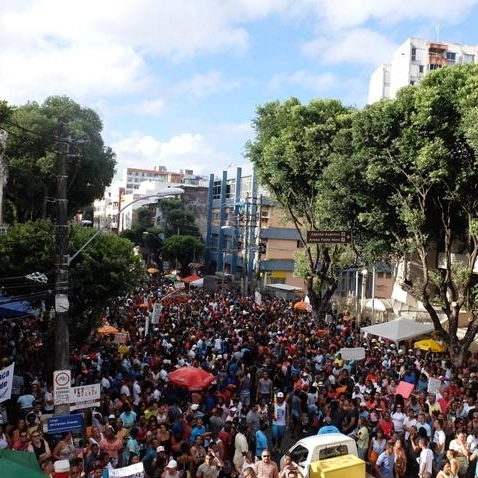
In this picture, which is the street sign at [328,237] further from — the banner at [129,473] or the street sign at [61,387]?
the banner at [129,473]

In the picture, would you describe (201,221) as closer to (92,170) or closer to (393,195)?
(92,170)

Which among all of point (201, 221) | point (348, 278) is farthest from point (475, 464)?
point (201, 221)

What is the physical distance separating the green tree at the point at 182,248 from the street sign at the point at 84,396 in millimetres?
55904

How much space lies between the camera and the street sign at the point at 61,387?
1108 centimetres

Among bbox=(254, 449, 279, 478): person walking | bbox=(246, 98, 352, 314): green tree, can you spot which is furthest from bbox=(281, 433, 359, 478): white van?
bbox=(246, 98, 352, 314): green tree

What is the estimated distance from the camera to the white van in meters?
9.99

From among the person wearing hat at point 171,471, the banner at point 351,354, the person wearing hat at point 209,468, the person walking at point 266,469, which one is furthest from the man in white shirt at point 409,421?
the person wearing hat at point 171,471

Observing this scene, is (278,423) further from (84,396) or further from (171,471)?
(171,471)

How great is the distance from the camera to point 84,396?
11.1m

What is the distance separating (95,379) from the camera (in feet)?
50.4

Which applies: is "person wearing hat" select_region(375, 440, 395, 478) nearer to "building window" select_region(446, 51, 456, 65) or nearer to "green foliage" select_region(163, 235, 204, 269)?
"green foliage" select_region(163, 235, 204, 269)

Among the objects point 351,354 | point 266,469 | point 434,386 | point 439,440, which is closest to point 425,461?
point 439,440

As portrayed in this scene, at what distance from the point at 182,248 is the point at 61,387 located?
5627 centimetres

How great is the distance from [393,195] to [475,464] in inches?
444
